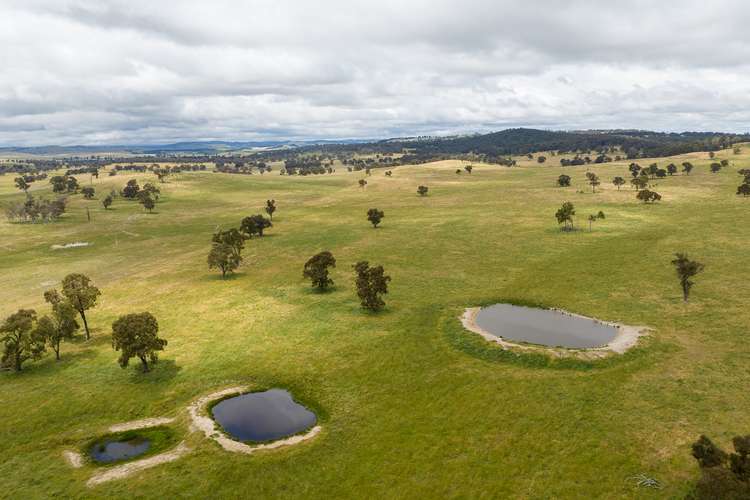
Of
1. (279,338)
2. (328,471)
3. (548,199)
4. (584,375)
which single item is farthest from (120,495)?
(548,199)

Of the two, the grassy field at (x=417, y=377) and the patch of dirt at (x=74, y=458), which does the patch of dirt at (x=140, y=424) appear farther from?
the patch of dirt at (x=74, y=458)

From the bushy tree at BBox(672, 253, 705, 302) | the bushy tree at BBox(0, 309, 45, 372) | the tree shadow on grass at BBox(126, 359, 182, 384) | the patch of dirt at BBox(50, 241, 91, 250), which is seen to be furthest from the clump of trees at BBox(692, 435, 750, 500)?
the patch of dirt at BBox(50, 241, 91, 250)

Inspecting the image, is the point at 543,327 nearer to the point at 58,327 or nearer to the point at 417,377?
the point at 417,377

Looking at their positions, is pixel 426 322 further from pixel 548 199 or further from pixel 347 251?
pixel 548 199

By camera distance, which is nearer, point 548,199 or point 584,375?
point 584,375

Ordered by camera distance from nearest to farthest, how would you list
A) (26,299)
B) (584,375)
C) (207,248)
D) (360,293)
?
(584,375), (360,293), (26,299), (207,248)

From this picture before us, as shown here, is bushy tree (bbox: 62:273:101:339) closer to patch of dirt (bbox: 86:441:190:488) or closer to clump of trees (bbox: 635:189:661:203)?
patch of dirt (bbox: 86:441:190:488)

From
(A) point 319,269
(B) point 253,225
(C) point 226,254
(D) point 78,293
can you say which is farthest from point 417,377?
(B) point 253,225

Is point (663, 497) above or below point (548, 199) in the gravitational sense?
below
